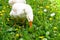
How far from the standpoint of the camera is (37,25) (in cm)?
375

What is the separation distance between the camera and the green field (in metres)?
3.48

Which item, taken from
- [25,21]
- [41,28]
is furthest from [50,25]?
[25,21]

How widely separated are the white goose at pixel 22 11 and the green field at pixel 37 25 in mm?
167

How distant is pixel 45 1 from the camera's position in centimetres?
447

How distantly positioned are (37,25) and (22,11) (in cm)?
36

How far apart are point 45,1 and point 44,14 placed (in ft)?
1.71

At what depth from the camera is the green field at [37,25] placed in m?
3.48

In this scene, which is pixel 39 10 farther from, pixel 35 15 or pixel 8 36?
pixel 8 36

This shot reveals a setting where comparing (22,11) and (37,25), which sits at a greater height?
(22,11)

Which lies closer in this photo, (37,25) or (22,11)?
(22,11)

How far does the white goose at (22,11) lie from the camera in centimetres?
350

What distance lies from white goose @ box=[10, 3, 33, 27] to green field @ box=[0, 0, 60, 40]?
17cm

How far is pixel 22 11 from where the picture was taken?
356 centimetres

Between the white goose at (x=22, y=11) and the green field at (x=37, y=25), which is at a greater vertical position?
→ the white goose at (x=22, y=11)
